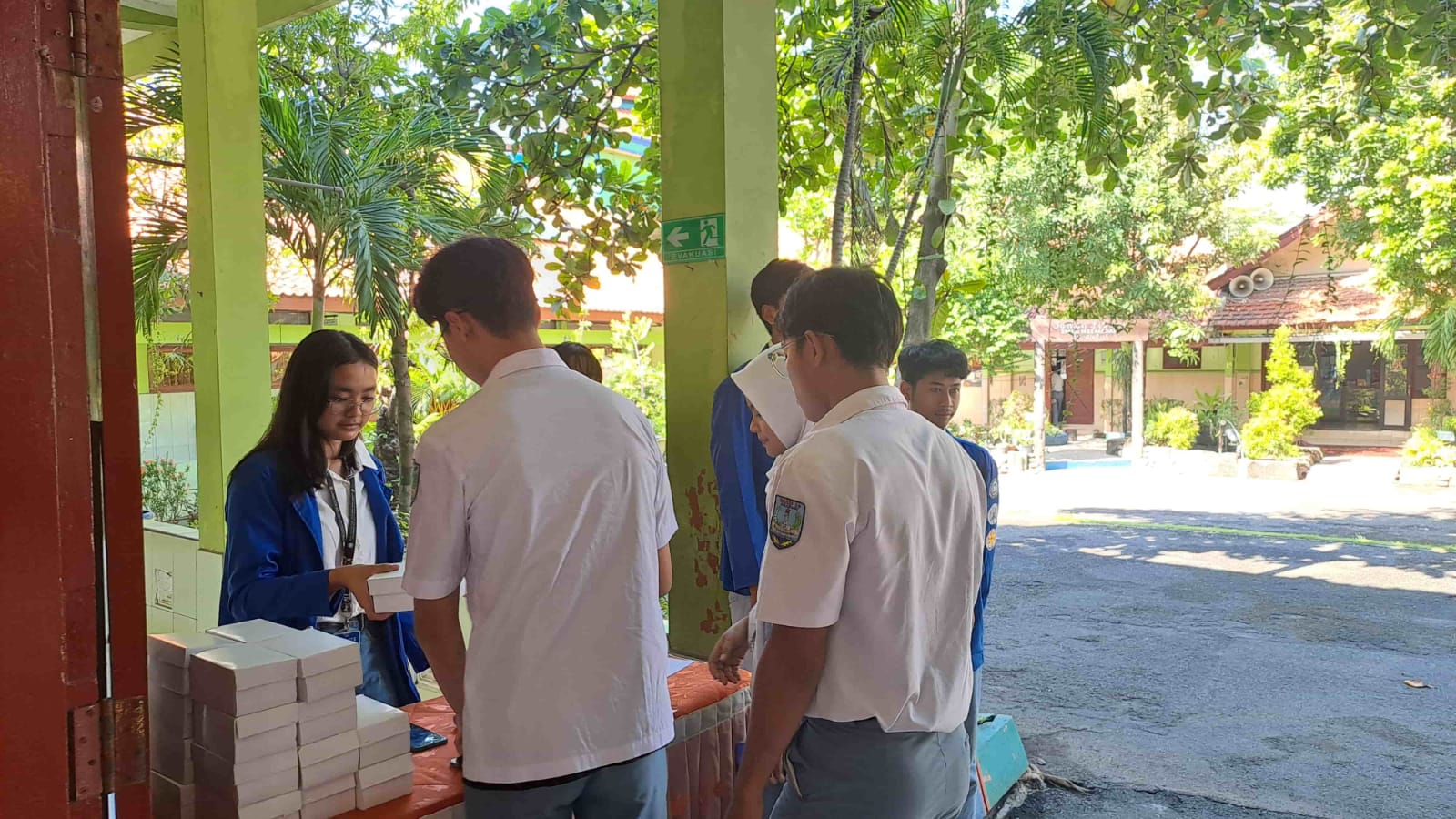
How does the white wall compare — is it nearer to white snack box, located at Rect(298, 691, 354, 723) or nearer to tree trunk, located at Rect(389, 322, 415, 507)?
tree trunk, located at Rect(389, 322, 415, 507)

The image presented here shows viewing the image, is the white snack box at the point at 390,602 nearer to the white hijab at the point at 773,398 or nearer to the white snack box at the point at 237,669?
the white snack box at the point at 237,669

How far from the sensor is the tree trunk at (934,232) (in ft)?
16.2

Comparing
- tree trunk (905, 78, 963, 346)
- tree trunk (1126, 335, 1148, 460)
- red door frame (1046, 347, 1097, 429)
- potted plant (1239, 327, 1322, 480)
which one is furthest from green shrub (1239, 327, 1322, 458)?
tree trunk (905, 78, 963, 346)

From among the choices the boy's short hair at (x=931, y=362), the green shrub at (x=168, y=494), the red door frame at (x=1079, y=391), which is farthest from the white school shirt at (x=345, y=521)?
the red door frame at (x=1079, y=391)

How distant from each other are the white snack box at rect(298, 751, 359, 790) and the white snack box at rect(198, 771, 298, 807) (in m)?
0.02

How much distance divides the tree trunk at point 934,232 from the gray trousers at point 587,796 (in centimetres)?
354

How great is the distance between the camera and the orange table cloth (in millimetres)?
2338

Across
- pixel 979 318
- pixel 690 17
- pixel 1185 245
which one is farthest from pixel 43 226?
pixel 1185 245

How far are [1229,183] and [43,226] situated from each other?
18.9m

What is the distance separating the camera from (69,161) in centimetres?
134

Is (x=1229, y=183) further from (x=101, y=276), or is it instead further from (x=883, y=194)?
(x=101, y=276)

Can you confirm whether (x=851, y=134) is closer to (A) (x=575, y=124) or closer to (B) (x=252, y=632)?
(A) (x=575, y=124)

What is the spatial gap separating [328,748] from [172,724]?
11.8 inches

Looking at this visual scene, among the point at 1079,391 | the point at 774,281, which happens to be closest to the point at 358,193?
the point at 774,281
